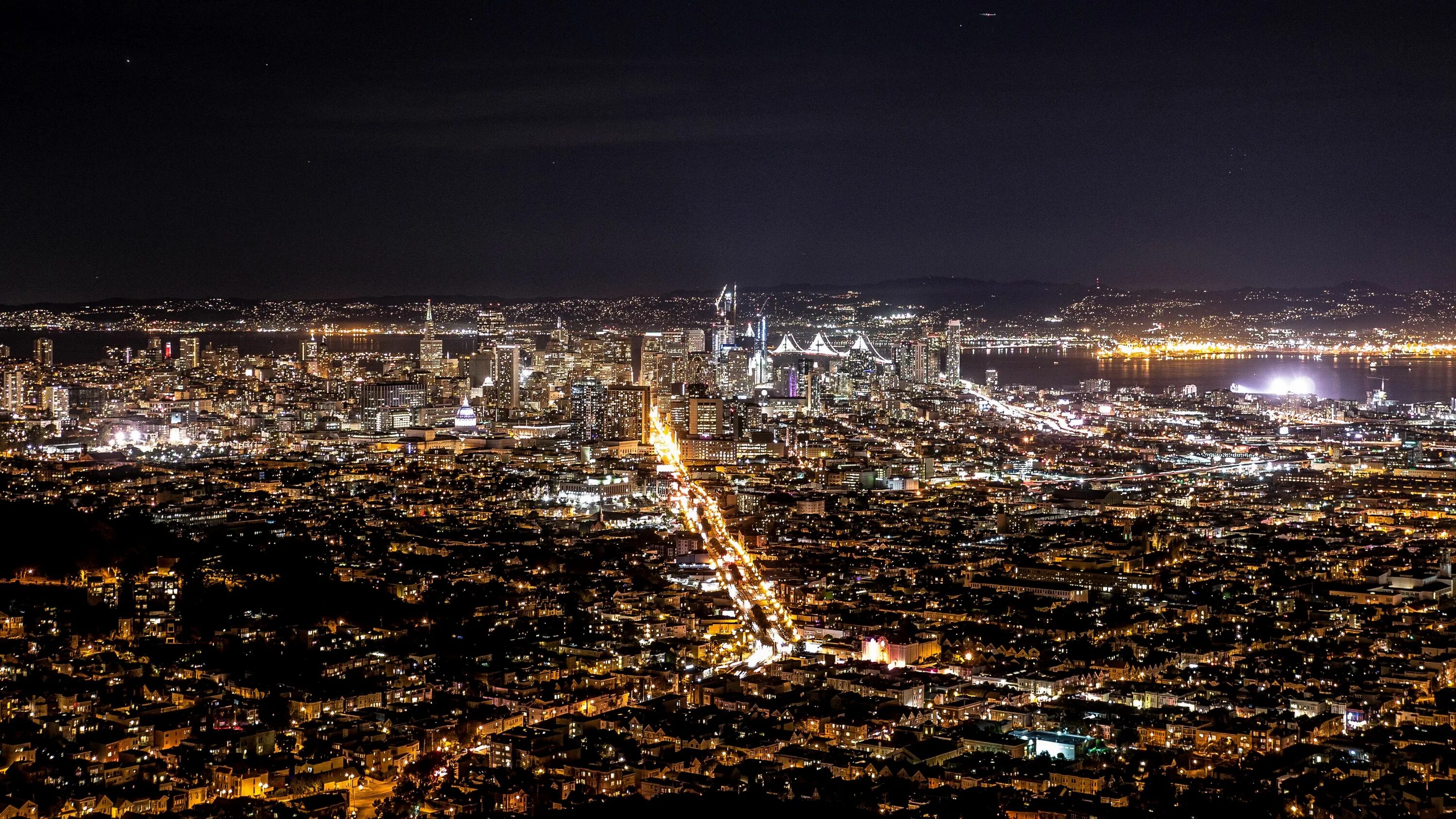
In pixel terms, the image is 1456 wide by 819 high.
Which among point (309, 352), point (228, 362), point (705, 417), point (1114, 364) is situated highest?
point (309, 352)

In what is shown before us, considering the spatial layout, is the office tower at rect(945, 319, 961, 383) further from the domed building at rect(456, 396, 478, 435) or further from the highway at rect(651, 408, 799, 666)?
the highway at rect(651, 408, 799, 666)

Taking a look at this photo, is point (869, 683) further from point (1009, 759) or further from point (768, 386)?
point (768, 386)

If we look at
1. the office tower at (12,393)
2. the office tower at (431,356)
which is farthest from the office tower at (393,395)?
the office tower at (12,393)

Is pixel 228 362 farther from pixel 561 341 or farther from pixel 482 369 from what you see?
pixel 561 341

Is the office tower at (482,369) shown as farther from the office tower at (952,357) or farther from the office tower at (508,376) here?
the office tower at (952,357)

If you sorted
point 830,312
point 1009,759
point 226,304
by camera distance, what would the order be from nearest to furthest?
point 1009,759 < point 830,312 < point 226,304

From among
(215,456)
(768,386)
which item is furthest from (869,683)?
(768,386)

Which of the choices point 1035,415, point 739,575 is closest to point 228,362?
point 1035,415
